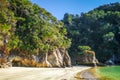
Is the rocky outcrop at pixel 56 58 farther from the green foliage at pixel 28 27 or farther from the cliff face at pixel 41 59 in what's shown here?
the green foliage at pixel 28 27

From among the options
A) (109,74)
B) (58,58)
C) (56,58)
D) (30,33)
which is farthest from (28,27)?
(109,74)

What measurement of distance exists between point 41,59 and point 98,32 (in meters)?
55.4

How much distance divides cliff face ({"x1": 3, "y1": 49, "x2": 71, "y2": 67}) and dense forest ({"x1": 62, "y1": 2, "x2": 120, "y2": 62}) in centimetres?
2461

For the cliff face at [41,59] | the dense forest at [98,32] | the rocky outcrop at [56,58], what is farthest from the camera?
the dense forest at [98,32]

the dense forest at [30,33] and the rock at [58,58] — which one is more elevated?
the dense forest at [30,33]

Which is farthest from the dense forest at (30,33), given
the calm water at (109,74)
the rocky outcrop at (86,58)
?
the calm water at (109,74)

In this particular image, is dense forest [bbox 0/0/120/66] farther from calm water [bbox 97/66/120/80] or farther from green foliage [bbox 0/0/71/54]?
calm water [bbox 97/66/120/80]

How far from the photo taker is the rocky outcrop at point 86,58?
80188 millimetres

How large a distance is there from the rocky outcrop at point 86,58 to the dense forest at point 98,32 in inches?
76.8

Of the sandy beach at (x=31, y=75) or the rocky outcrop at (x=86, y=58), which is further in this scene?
the rocky outcrop at (x=86, y=58)

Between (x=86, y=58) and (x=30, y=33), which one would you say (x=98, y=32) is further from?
(x=30, y=33)

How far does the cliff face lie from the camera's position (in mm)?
48344

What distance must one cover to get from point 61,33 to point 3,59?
80.3 feet

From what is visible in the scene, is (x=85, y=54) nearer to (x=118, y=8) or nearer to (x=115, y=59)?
(x=115, y=59)
